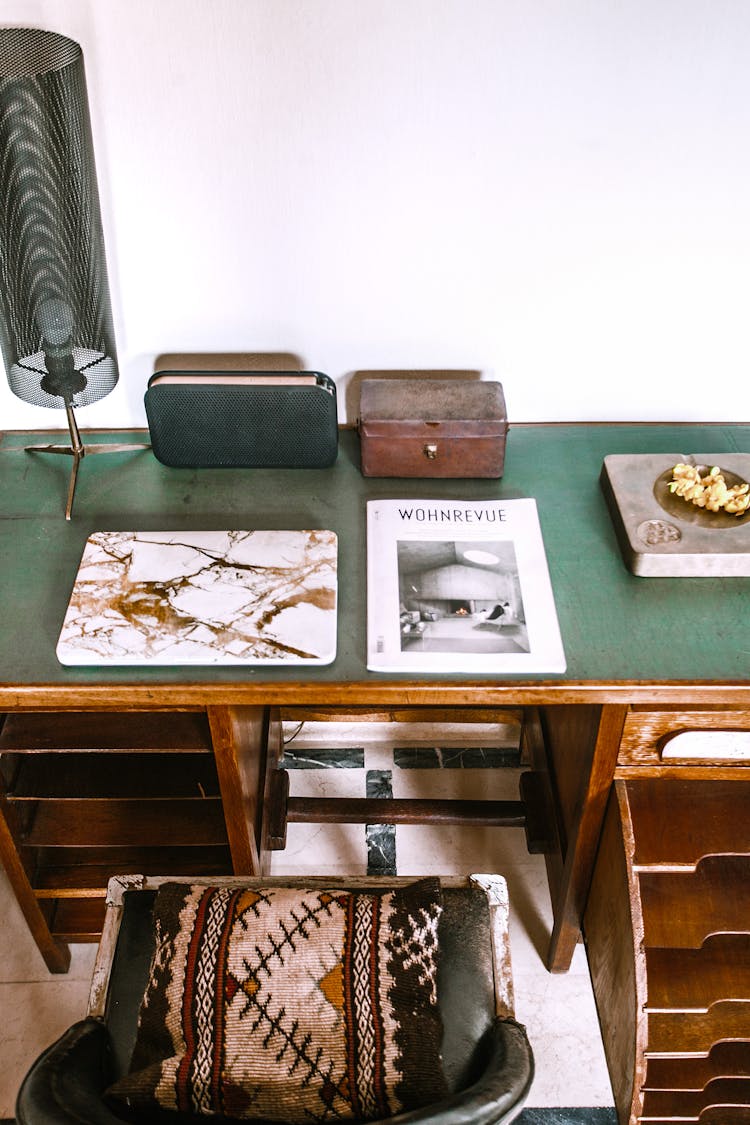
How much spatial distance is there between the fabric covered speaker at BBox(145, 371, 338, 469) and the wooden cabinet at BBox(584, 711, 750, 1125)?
620 mm

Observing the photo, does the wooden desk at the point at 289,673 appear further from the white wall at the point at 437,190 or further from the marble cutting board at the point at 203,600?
the white wall at the point at 437,190

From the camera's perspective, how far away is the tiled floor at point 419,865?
1.53m

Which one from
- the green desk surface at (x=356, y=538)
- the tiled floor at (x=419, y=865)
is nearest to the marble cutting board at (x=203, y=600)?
the green desk surface at (x=356, y=538)

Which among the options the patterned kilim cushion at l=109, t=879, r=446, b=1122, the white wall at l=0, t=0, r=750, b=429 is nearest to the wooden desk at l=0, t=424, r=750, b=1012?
the white wall at l=0, t=0, r=750, b=429

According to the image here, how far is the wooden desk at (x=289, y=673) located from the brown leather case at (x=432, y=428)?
39 millimetres

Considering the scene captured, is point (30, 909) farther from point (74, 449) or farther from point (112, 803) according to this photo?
point (74, 449)

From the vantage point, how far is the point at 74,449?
1424mm

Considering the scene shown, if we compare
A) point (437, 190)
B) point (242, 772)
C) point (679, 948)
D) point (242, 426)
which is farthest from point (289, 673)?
point (437, 190)

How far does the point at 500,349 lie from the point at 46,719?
0.91 m

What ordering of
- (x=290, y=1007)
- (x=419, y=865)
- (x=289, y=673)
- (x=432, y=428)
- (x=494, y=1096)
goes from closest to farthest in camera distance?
(x=494, y=1096) → (x=290, y=1007) → (x=289, y=673) → (x=432, y=428) → (x=419, y=865)

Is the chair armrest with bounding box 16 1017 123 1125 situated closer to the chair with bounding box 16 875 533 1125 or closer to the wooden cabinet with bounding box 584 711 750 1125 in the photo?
the chair with bounding box 16 875 533 1125

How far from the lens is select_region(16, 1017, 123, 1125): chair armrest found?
0.85m

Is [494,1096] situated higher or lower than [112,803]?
higher

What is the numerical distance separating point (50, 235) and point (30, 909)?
1.05m
